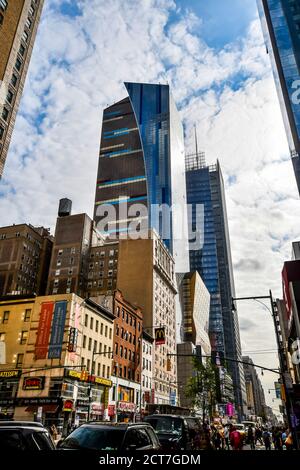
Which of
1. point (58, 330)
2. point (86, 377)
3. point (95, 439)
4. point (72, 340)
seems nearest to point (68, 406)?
point (86, 377)

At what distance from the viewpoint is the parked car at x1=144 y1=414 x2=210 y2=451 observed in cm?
1535

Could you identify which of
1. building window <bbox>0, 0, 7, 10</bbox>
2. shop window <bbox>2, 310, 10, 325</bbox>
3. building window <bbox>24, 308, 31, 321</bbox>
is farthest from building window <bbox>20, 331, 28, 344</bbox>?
building window <bbox>0, 0, 7, 10</bbox>

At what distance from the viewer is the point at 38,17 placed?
179 ft

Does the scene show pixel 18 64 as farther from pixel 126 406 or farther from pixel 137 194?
pixel 137 194

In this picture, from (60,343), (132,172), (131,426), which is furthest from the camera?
(132,172)

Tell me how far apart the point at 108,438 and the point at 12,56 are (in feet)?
164

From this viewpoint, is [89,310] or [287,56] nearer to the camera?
[89,310]

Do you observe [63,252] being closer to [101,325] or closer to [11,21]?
[101,325]

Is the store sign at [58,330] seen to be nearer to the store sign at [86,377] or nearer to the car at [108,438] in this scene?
the store sign at [86,377]

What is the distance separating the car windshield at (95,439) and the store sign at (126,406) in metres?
48.0

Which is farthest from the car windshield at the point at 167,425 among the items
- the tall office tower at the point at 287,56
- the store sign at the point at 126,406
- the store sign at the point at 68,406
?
the tall office tower at the point at 287,56

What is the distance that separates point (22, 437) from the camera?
19.3 ft
